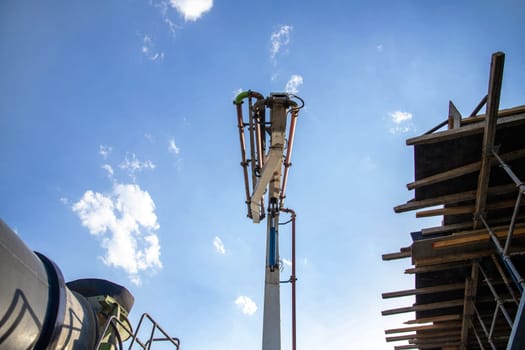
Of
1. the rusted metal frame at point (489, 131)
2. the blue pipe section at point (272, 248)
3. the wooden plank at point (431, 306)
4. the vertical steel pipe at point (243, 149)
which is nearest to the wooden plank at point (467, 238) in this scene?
the rusted metal frame at point (489, 131)

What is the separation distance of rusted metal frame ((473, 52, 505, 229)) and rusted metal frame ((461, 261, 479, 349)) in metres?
1.20

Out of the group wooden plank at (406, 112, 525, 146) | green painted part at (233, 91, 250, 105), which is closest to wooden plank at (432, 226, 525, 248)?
wooden plank at (406, 112, 525, 146)

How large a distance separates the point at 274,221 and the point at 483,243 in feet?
13.3

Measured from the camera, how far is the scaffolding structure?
18.2 feet

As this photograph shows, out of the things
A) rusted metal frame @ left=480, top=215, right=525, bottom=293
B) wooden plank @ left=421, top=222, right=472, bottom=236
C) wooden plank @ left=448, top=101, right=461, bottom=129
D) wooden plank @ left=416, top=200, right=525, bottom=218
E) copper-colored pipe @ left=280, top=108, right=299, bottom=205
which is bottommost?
rusted metal frame @ left=480, top=215, right=525, bottom=293

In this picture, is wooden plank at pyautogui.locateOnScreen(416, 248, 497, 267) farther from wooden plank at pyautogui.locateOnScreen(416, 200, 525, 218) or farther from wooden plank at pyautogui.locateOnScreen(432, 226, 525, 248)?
wooden plank at pyautogui.locateOnScreen(416, 200, 525, 218)

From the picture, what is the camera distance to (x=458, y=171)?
612cm

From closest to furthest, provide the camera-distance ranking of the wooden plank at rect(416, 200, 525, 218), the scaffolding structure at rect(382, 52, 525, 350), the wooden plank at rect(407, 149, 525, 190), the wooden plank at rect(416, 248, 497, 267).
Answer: the scaffolding structure at rect(382, 52, 525, 350), the wooden plank at rect(407, 149, 525, 190), the wooden plank at rect(416, 200, 525, 218), the wooden plank at rect(416, 248, 497, 267)

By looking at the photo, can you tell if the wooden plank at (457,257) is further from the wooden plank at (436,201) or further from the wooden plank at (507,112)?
the wooden plank at (507,112)

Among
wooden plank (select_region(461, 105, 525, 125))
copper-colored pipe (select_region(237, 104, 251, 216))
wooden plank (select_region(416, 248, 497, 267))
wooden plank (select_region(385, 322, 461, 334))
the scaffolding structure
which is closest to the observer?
the scaffolding structure

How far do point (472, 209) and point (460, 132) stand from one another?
168 cm

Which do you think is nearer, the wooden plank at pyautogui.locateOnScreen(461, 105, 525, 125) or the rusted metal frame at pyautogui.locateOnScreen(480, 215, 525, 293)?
the rusted metal frame at pyautogui.locateOnScreen(480, 215, 525, 293)

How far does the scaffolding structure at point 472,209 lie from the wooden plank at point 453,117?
2 centimetres

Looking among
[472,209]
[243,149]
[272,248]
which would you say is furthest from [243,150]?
[472,209]
